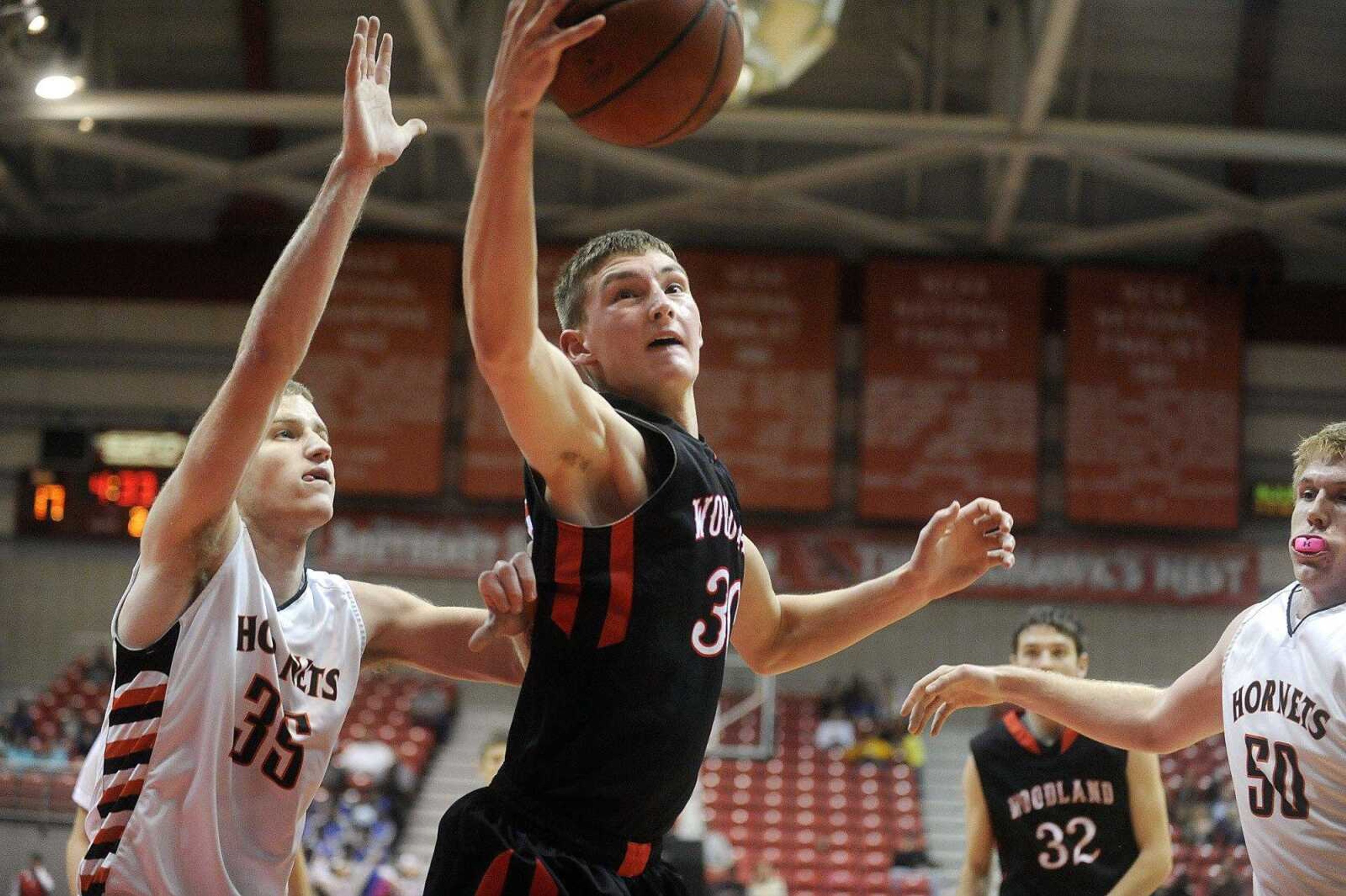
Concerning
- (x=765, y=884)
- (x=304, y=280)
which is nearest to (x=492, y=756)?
(x=304, y=280)

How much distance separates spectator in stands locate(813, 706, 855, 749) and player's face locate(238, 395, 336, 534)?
1297 centimetres

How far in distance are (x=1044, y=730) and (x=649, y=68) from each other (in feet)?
10.9

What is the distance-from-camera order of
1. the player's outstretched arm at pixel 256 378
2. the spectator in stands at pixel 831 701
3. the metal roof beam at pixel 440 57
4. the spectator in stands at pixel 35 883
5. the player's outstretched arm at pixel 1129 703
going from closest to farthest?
1. the player's outstretched arm at pixel 256 378
2. the player's outstretched arm at pixel 1129 703
3. the spectator in stands at pixel 35 883
4. the metal roof beam at pixel 440 57
5. the spectator in stands at pixel 831 701

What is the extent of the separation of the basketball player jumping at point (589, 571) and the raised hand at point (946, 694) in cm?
78

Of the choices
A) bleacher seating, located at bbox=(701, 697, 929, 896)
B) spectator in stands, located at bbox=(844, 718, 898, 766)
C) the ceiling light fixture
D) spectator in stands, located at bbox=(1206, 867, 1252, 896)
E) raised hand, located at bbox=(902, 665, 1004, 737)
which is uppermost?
the ceiling light fixture

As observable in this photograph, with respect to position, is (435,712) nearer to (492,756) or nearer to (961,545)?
(492,756)

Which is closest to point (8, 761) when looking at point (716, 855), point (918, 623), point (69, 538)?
point (69, 538)

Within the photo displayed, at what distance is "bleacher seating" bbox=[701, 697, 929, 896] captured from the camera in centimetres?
1373

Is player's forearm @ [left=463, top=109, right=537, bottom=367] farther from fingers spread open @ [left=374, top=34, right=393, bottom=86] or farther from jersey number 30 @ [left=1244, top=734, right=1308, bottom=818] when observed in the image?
jersey number 30 @ [left=1244, top=734, right=1308, bottom=818]

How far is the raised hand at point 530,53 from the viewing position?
2.42 metres

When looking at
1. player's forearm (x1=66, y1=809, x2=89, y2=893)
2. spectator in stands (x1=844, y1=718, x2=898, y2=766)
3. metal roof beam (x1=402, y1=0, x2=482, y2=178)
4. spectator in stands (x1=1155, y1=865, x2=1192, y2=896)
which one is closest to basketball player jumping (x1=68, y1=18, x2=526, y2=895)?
player's forearm (x1=66, y1=809, x2=89, y2=893)

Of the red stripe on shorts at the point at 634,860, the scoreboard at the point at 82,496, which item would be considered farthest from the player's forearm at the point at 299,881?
the scoreboard at the point at 82,496

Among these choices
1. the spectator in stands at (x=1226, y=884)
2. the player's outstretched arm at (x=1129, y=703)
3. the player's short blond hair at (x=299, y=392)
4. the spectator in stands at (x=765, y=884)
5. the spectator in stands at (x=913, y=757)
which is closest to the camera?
the player's short blond hair at (x=299, y=392)

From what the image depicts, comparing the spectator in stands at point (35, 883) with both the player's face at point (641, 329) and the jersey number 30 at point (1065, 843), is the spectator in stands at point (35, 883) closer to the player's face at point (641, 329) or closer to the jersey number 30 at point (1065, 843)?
the jersey number 30 at point (1065, 843)
